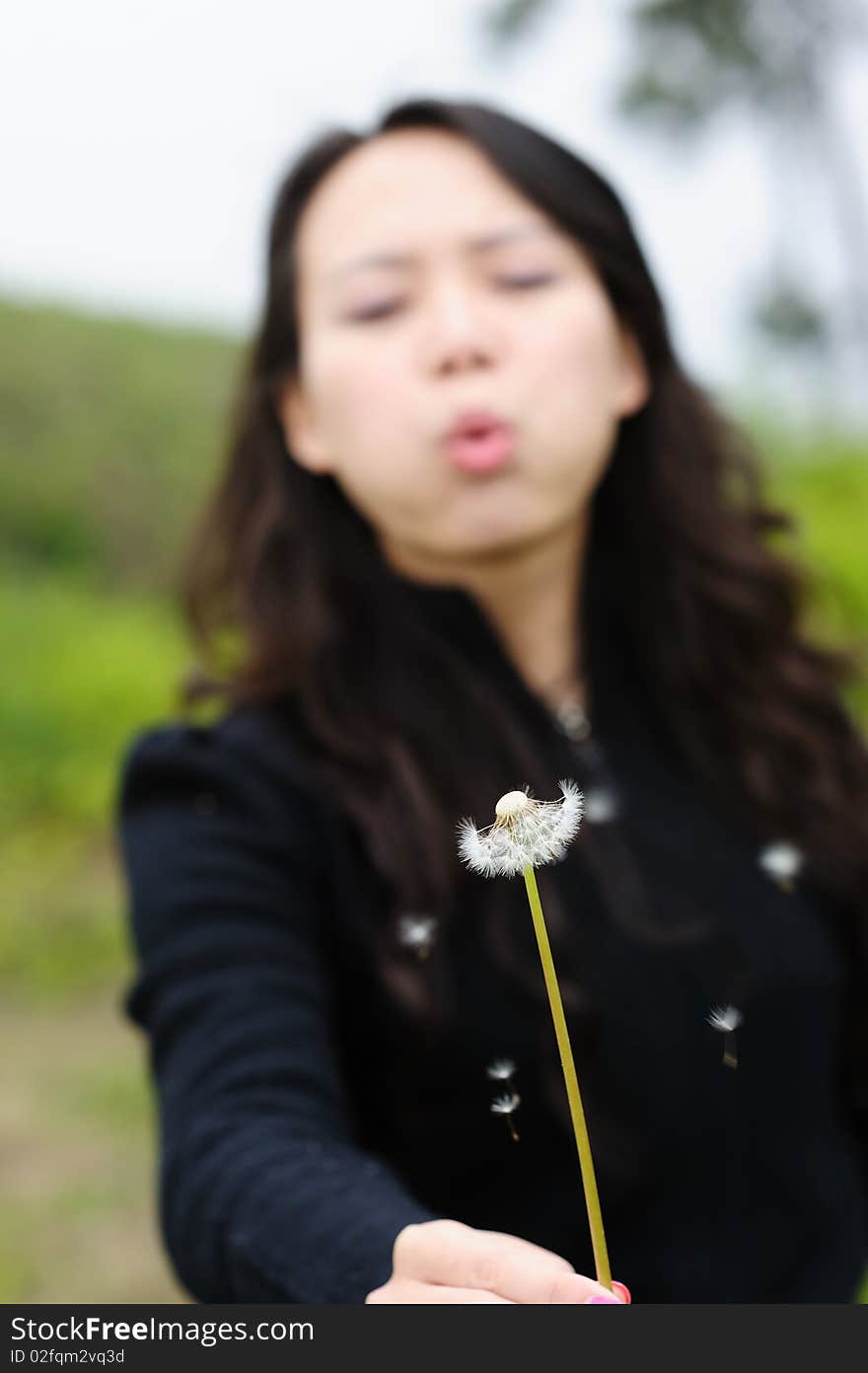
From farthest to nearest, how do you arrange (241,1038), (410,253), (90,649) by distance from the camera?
(90,649), (410,253), (241,1038)

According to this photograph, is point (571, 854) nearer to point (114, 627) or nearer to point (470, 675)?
point (470, 675)

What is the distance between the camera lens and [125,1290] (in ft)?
7.47

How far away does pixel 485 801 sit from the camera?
1.28 metres

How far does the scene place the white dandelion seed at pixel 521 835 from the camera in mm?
508

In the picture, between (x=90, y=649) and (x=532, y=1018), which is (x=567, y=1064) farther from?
(x=90, y=649)

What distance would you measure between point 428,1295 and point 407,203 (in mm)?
930

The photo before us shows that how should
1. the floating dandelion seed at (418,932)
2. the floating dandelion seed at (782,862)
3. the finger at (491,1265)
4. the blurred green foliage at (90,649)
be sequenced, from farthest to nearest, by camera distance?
the blurred green foliage at (90,649) < the floating dandelion seed at (782,862) < the floating dandelion seed at (418,932) < the finger at (491,1265)

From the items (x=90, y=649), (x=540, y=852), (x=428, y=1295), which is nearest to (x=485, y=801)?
(x=428, y=1295)

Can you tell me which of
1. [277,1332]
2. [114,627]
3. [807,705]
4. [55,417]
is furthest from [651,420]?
[55,417]

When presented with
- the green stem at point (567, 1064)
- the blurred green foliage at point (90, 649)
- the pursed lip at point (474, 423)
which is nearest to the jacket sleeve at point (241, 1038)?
the green stem at point (567, 1064)

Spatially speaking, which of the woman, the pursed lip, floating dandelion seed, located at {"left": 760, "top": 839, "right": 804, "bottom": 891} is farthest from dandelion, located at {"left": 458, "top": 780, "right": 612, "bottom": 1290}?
floating dandelion seed, located at {"left": 760, "top": 839, "right": 804, "bottom": 891}

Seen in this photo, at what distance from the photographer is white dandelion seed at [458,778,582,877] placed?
1.67 feet

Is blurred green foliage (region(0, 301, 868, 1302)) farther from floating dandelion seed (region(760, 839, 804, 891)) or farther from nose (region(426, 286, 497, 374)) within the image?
nose (region(426, 286, 497, 374))

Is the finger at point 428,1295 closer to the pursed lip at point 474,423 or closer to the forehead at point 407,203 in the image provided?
the pursed lip at point 474,423
